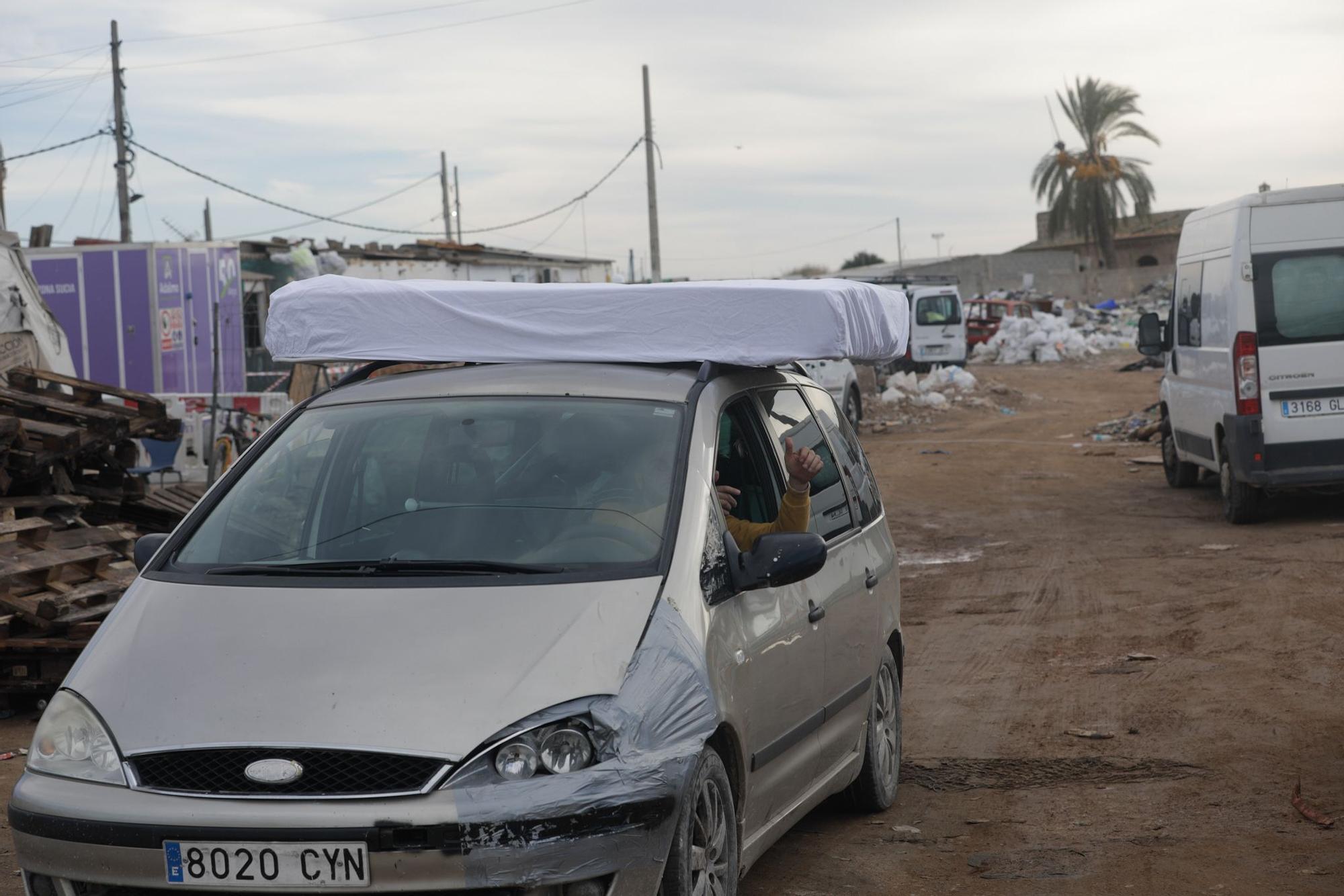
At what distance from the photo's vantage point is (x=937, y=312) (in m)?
36.4

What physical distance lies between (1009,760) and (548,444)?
9.50 ft

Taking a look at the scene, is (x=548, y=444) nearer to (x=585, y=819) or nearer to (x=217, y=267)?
(x=585, y=819)

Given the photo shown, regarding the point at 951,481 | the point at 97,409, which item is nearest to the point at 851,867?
the point at 97,409

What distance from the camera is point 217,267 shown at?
2420 centimetres

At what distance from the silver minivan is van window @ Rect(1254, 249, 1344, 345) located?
27.0 feet

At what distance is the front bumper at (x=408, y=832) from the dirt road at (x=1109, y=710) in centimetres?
144

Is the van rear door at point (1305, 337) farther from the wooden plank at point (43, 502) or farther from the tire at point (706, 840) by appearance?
the tire at point (706, 840)

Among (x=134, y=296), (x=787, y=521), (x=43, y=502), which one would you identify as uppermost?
(x=134, y=296)

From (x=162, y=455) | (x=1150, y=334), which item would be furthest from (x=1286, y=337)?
(x=162, y=455)

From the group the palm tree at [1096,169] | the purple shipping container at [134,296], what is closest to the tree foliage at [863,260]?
the palm tree at [1096,169]

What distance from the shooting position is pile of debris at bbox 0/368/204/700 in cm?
793

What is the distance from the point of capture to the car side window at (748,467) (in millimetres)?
4992

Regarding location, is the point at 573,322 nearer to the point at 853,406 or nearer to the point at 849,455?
the point at 849,455

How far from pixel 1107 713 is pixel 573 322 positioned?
3.62m
